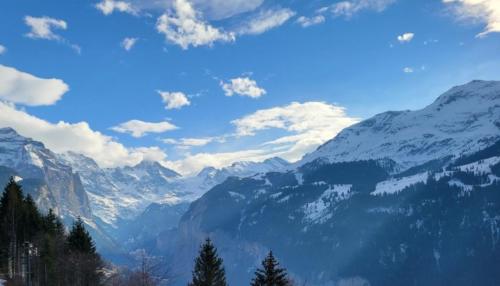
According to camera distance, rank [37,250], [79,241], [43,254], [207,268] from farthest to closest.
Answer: [37,250] < [79,241] < [43,254] < [207,268]

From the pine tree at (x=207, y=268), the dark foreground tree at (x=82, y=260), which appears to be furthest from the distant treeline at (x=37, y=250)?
the pine tree at (x=207, y=268)

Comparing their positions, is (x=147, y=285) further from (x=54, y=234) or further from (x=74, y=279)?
(x=54, y=234)

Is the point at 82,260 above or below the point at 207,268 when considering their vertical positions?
above

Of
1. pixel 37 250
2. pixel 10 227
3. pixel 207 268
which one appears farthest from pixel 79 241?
pixel 207 268

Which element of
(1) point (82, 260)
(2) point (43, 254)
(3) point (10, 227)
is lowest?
(1) point (82, 260)

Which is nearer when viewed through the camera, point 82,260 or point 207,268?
point 207,268

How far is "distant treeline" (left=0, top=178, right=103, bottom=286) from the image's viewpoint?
86250 mm

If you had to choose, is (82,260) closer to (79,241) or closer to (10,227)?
(79,241)

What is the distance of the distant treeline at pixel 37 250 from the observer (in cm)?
8625

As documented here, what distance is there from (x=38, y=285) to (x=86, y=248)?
9211 millimetres

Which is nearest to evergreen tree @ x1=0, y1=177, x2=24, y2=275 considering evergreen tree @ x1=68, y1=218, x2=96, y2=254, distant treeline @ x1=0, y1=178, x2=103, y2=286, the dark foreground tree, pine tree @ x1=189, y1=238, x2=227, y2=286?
distant treeline @ x1=0, y1=178, x2=103, y2=286

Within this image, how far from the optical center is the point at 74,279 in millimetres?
88125

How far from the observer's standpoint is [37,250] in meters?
95.7

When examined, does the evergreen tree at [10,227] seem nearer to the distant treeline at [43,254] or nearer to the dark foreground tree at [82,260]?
the distant treeline at [43,254]
